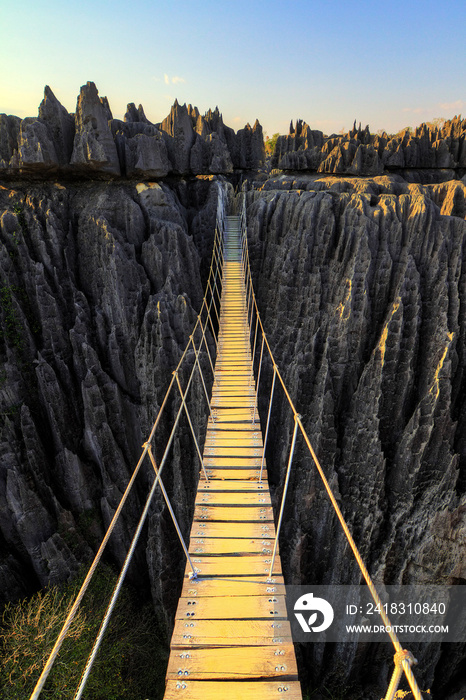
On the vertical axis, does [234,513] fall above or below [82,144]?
below

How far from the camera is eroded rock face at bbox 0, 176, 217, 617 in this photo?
10.6 m

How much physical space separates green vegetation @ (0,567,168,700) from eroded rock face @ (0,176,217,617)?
0.82 metres

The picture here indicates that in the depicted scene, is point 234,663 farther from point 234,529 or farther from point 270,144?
point 270,144

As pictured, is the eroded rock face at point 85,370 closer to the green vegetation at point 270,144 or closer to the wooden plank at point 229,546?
the wooden plank at point 229,546

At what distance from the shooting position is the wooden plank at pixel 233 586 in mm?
3188

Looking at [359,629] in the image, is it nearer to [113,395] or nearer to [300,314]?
[300,314]

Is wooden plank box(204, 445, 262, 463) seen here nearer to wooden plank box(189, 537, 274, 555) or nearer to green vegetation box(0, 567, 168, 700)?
wooden plank box(189, 537, 274, 555)

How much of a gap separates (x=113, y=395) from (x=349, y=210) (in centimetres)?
924

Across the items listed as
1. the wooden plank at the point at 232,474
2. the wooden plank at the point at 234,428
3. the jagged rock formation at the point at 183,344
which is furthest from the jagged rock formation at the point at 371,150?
the wooden plank at the point at 232,474

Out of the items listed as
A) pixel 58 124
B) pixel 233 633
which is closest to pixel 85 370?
pixel 58 124

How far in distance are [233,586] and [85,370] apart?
10452 millimetres

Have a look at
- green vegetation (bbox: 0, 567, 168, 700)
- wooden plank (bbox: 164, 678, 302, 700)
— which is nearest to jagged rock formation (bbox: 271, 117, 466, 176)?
green vegetation (bbox: 0, 567, 168, 700)

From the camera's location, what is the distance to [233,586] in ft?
10.7

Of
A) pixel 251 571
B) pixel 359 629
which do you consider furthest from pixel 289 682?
pixel 359 629
